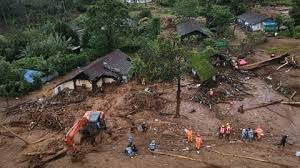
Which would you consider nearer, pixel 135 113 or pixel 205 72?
pixel 135 113

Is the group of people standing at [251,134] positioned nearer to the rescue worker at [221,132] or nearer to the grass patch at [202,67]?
the rescue worker at [221,132]

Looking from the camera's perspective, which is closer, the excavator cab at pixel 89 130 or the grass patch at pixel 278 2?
the excavator cab at pixel 89 130

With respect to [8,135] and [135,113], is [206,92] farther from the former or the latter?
[8,135]

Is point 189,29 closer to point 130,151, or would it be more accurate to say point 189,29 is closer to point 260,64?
point 260,64

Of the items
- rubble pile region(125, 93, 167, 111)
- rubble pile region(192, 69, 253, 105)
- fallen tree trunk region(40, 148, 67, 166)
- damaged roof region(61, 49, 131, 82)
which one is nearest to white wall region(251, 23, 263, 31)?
rubble pile region(192, 69, 253, 105)

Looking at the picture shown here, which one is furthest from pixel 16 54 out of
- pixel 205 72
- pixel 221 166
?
pixel 221 166

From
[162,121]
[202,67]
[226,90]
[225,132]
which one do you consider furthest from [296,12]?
[225,132]

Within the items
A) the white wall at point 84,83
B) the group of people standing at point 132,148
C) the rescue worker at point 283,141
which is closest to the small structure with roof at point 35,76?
the white wall at point 84,83
